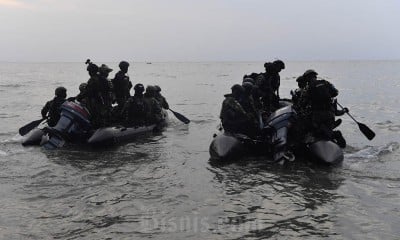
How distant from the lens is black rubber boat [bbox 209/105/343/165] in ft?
29.3

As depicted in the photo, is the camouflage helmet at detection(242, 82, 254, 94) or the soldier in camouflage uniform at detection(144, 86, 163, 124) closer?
the camouflage helmet at detection(242, 82, 254, 94)

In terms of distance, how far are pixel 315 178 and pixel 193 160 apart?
3.15 m

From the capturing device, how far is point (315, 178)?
8227 millimetres

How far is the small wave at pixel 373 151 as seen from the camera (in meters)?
10.5

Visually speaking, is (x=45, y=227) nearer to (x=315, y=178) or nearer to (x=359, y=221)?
(x=359, y=221)

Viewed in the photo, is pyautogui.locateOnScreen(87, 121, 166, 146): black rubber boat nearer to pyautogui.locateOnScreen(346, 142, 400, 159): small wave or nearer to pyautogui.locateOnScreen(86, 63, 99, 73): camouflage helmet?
pyautogui.locateOnScreen(86, 63, 99, 73): camouflage helmet

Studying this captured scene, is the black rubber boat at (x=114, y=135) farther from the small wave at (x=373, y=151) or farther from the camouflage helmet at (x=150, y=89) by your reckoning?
the small wave at (x=373, y=151)

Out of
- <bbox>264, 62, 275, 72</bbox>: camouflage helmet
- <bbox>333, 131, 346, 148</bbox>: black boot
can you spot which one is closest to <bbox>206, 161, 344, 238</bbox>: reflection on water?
<bbox>333, 131, 346, 148</bbox>: black boot

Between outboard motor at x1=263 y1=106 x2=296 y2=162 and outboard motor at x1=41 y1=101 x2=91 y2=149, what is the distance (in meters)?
4.64

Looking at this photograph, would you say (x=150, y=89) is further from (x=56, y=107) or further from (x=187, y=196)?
(x=187, y=196)

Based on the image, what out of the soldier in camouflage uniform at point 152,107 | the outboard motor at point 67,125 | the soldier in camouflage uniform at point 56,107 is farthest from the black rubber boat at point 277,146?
the soldier in camouflage uniform at point 56,107

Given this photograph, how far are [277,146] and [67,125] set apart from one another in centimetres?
528

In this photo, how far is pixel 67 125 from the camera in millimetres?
10922

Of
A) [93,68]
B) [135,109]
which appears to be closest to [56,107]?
[93,68]
